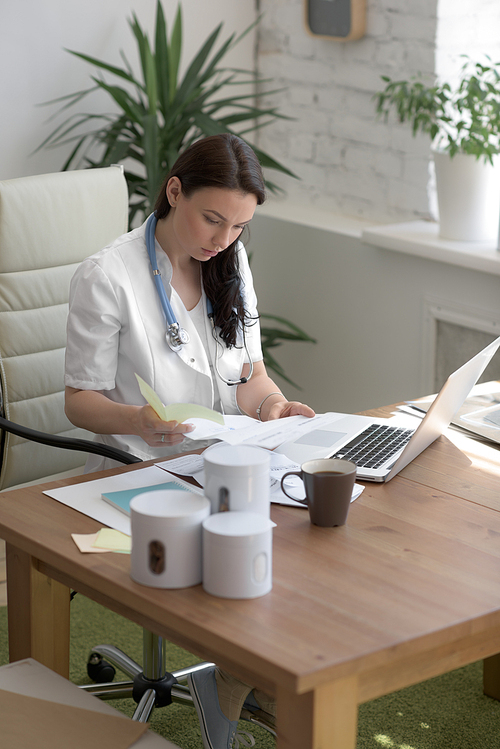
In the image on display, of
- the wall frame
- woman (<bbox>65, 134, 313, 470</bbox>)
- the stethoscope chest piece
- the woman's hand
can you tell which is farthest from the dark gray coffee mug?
the wall frame

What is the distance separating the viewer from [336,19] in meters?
3.22

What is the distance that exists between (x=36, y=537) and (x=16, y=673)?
0.20 meters

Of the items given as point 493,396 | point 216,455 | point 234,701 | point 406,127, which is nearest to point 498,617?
point 216,455

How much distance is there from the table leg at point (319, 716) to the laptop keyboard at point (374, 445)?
0.58 meters

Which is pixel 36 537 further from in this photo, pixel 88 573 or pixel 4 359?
pixel 4 359

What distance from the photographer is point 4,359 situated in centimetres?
203

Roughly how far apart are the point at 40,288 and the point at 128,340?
0.41m

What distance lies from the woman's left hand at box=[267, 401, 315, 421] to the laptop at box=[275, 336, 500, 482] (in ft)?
0.19

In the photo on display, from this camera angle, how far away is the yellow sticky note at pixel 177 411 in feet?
4.41

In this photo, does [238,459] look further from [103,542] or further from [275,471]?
[275,471]

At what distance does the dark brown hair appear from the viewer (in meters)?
1.71

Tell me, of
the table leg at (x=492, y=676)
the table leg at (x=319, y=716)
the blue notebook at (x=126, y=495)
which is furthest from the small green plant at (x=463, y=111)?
the table leg at (x=319, y=716)

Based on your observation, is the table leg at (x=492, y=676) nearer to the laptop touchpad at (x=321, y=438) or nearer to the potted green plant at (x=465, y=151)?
the laptop touchpad at (x=321, y=438)

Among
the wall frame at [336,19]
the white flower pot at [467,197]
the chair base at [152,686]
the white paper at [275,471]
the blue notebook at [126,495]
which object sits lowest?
the chair base at [152,686]
